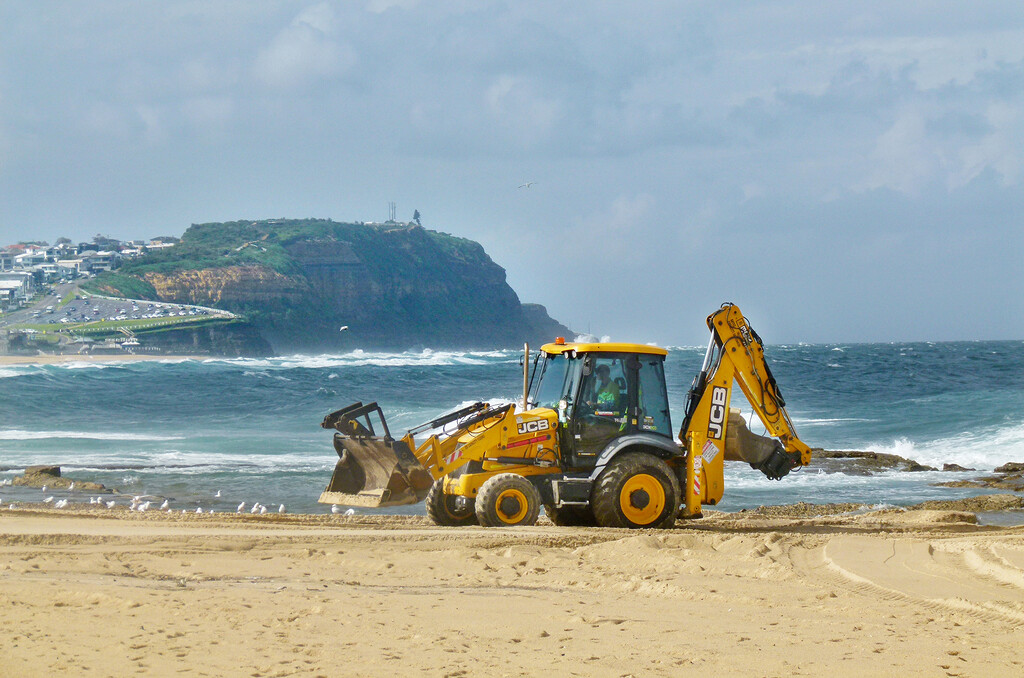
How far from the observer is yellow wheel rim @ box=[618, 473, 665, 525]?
11352mm

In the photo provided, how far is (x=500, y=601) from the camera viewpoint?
25.0ft

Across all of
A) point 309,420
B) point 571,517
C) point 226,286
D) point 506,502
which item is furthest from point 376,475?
point 226,286

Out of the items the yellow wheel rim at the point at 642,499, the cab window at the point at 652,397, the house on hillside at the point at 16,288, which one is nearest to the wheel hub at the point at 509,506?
the yellow wheel rim at the point at 642,499

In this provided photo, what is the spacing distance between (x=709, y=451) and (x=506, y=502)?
→ 7.93 feet

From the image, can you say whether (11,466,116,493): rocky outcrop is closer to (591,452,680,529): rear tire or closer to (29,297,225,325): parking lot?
(591,452,680,529): rear tire

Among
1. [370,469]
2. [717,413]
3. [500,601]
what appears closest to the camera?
Result: [500,601]

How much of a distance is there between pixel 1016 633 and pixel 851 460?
16.7 meters

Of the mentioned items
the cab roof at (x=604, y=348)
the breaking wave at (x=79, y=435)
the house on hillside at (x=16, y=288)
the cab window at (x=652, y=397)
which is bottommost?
the breaking wave at (x=79, y=435)

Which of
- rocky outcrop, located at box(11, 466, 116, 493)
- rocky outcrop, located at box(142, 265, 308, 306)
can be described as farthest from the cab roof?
rocky outcrop, located at box(142, 265, 308, 306)

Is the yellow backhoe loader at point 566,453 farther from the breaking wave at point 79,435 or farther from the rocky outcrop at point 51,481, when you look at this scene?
the breaking wave at point 79,435

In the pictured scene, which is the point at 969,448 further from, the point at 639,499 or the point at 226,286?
the point at 226,286

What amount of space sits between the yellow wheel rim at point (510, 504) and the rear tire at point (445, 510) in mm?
636

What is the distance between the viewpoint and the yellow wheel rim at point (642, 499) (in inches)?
447

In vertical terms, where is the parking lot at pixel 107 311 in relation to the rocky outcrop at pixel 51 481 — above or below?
above
